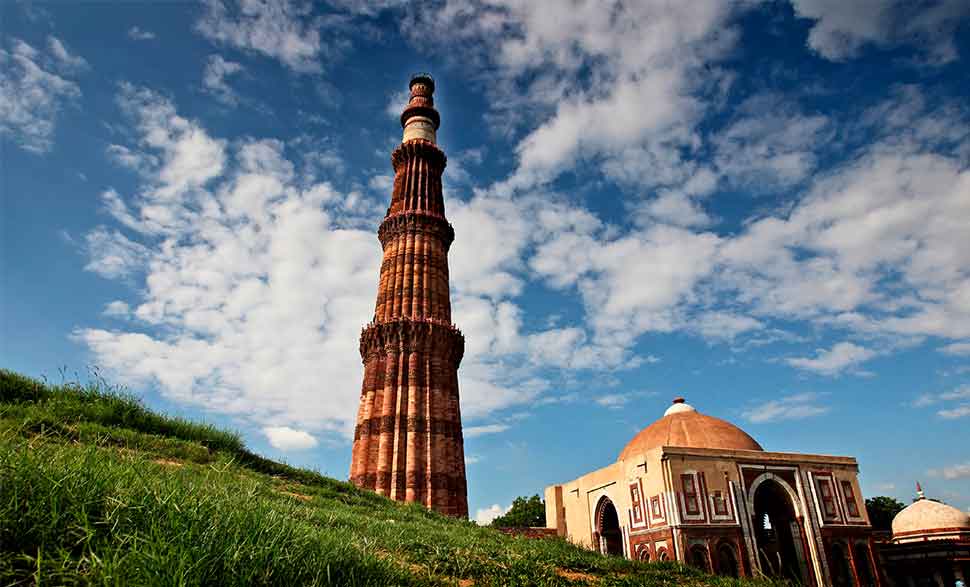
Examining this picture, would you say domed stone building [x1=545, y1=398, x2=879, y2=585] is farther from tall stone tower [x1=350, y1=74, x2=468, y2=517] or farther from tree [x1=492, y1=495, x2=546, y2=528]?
tree [x1=492, y1=495, x2=546, y2=528]

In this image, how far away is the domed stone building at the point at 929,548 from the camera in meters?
25.7

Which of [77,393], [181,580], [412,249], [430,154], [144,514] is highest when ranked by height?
[430,154]

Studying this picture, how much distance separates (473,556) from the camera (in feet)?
24.4

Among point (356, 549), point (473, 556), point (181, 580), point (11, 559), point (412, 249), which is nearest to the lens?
point (181, 580)

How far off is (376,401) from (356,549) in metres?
22.5

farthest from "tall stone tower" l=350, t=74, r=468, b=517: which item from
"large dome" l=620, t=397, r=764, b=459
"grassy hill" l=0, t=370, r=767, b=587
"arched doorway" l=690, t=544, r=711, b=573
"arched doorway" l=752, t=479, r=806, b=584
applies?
"grassy hill" l=0, t=370, r=767, b=587

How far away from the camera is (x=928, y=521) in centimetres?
2805

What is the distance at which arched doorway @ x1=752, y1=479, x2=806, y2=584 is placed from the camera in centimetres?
2281

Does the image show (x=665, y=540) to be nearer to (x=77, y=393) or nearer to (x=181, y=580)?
(x=77, y=393)

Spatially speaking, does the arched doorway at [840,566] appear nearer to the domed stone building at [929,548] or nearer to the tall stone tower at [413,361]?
the domed stone building at [929,548]

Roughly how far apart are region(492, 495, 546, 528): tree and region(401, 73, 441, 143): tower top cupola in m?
29.0

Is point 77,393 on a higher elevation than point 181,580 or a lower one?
higher

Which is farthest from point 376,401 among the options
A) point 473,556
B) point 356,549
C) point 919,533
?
point 919,533

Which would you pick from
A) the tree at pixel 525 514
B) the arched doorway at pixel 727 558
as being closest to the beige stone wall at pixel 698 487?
the arched doorway at pixel 727 558
